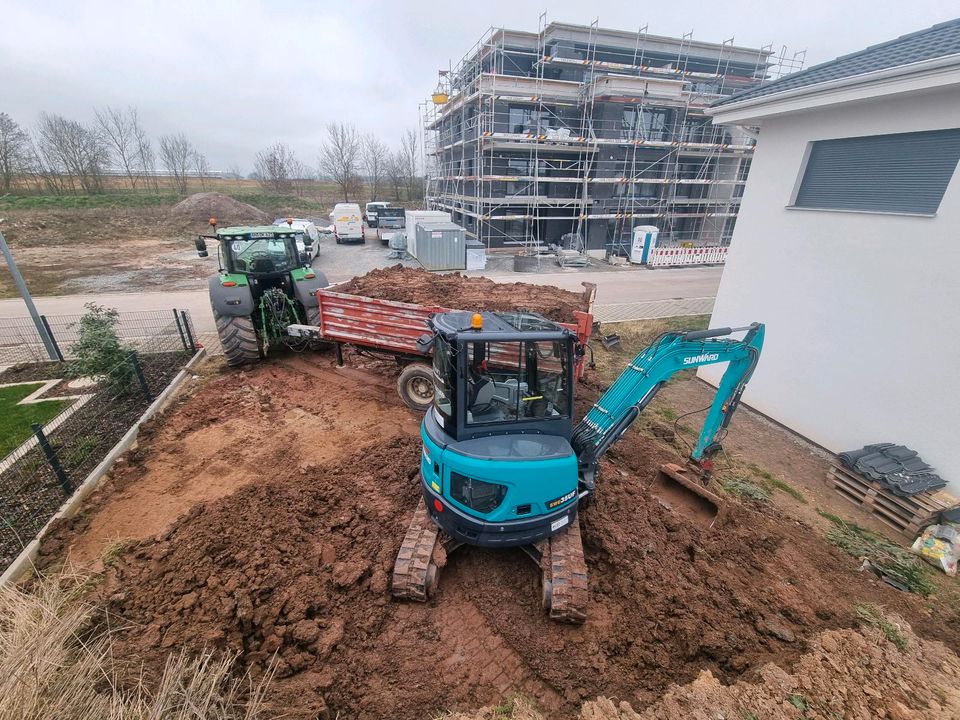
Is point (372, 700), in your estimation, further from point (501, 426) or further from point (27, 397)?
point (27, 397)

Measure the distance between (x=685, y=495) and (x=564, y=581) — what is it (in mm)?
2627

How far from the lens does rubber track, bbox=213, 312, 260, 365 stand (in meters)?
8.06

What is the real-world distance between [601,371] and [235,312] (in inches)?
304

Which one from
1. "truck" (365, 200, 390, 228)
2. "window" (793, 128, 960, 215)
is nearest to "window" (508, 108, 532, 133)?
"truck" (365, 200, 390, 228)

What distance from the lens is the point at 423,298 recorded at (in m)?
8.27

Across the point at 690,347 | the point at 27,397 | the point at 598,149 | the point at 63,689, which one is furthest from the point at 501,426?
the point at 598,149

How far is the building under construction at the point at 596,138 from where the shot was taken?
2150cm

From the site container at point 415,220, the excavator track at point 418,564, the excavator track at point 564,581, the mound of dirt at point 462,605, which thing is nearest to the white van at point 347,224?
the site container at point 415,220

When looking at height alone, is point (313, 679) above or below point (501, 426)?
below

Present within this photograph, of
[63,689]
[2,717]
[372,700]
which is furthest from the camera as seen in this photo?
[372,700]

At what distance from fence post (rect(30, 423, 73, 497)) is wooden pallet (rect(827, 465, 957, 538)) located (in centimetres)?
1023

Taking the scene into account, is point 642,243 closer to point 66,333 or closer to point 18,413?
point 66,333

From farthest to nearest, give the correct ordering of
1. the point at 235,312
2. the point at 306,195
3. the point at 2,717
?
the point at 306,195
the point at 235,312
the point at 2,717

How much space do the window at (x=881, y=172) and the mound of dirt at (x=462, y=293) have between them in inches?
167
